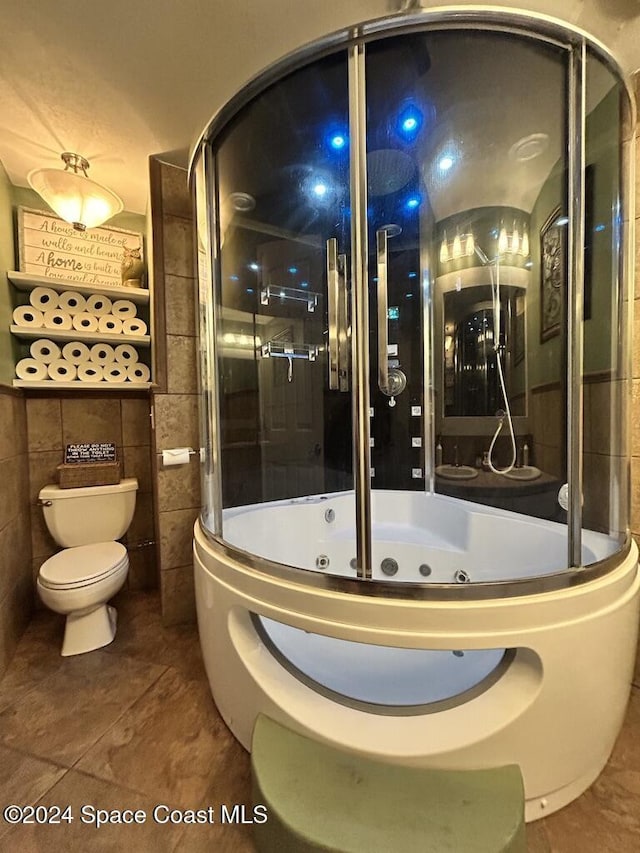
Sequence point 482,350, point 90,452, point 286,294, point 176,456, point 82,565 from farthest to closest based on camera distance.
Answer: point 286,294
point 90,452
point 482,350
point 176,456
point 82,565

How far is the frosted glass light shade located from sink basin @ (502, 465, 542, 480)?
228cm

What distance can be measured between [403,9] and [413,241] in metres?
1.04

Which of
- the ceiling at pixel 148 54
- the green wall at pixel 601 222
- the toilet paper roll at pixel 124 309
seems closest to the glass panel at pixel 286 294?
the ceiling at pixel 148 54

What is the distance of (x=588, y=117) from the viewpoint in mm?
1287

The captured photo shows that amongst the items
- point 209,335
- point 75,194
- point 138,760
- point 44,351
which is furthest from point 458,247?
point 138,760

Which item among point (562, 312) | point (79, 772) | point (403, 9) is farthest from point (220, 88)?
point (79, 772)

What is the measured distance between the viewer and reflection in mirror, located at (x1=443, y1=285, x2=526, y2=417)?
1859 mm

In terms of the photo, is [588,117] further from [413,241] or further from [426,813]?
[426,813]

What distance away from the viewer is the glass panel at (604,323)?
1.30m

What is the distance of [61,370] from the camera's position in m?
2.00

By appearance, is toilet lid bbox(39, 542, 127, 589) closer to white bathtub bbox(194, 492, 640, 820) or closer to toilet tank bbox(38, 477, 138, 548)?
toilet tank bbox(38, 477, 138, 548)

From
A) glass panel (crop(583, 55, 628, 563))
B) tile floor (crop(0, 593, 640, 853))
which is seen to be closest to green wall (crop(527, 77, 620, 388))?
glass panel (crop(583, 55, 628, 563))

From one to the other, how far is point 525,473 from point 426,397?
67 centimetres

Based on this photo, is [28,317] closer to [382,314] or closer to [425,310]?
[382,314]
